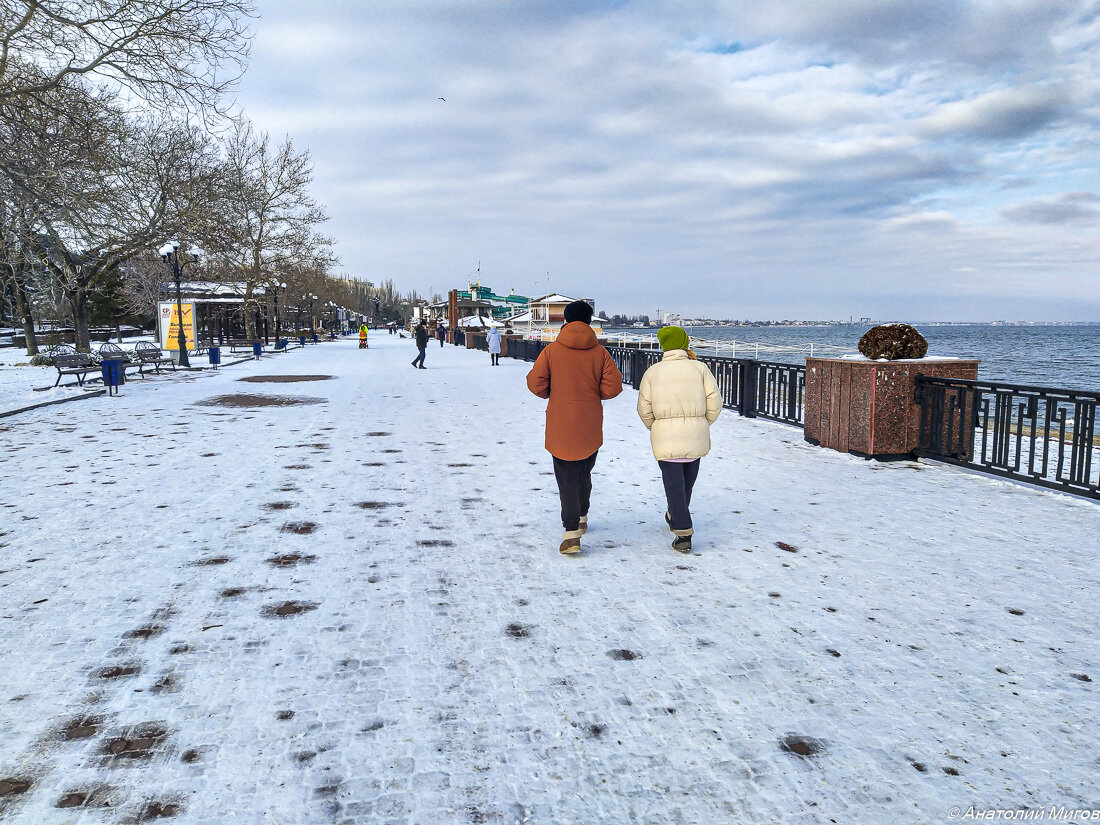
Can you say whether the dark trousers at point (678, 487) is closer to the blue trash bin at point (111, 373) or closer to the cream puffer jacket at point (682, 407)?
the cream puffer jacket at point (682, 407)

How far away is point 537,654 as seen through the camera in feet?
11.6

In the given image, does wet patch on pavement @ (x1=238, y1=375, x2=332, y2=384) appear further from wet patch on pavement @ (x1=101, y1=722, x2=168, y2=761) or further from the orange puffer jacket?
wet patch on pavement @ (x1=101, y1=722, x2=168, y2=761)

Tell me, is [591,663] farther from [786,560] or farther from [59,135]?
[59,135]

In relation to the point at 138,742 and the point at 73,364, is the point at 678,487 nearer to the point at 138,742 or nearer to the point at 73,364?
the point at 138,742

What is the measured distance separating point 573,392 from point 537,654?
201cm

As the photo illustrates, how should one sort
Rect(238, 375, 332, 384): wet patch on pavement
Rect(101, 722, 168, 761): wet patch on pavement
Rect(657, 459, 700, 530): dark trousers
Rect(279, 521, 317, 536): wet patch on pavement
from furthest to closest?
1. Rect(238, 375, 332, 384): wet patch on pavement
2. Rect(279, 521, 317, 536): wet patch on pavement
3. Rect(657, 459, 700, 530): dark trousers
4. Rect(101, 722, 168, 761): wet patch on pavement

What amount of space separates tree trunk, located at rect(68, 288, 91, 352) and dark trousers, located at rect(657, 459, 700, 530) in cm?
2628

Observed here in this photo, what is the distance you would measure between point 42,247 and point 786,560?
29.2 m

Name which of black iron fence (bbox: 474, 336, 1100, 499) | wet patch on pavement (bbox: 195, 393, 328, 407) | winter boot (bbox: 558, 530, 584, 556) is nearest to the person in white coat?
winter boot (bbox: 558, 530, 584, 556)

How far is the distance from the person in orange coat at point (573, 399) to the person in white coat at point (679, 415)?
34cm

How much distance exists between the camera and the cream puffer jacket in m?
5.09

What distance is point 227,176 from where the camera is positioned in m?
26.8

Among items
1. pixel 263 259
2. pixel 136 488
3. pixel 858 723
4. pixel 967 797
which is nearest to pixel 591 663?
pixel 858 723

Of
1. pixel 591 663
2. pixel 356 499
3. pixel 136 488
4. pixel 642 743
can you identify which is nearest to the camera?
pixel 642 743
